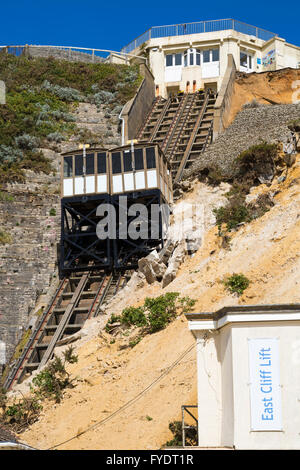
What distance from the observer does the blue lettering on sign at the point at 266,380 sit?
14.6 m

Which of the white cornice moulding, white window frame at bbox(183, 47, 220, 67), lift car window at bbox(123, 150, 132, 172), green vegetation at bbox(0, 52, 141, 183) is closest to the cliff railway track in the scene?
lift car window at bbox(123, 150, 132, 172)

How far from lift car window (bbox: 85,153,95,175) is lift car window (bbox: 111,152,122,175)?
84cm

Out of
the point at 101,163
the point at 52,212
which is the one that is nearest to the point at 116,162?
the point at 101,163

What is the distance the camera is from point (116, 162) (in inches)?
1355

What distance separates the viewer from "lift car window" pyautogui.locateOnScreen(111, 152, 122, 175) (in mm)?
34250

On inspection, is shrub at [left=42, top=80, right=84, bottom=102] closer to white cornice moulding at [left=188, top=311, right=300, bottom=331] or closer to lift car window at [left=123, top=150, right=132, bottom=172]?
lift car window at [left=123, top=150, right=132, bottom=172]

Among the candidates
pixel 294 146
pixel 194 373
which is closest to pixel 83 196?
pixel 294 146

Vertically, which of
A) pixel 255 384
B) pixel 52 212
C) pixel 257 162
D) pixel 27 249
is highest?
pixel 52 212

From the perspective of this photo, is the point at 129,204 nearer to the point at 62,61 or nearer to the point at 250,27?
the point at 62,61

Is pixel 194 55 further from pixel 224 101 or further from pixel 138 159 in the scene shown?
pixel 138 159

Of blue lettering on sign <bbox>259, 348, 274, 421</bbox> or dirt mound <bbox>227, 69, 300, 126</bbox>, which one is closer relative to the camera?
blue lettering on sign <bbox>259, 348, 274, 421</bbox>

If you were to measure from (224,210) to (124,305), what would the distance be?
5.35 meters

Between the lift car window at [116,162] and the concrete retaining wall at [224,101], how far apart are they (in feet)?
28.4

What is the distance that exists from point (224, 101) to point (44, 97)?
11.4 m
